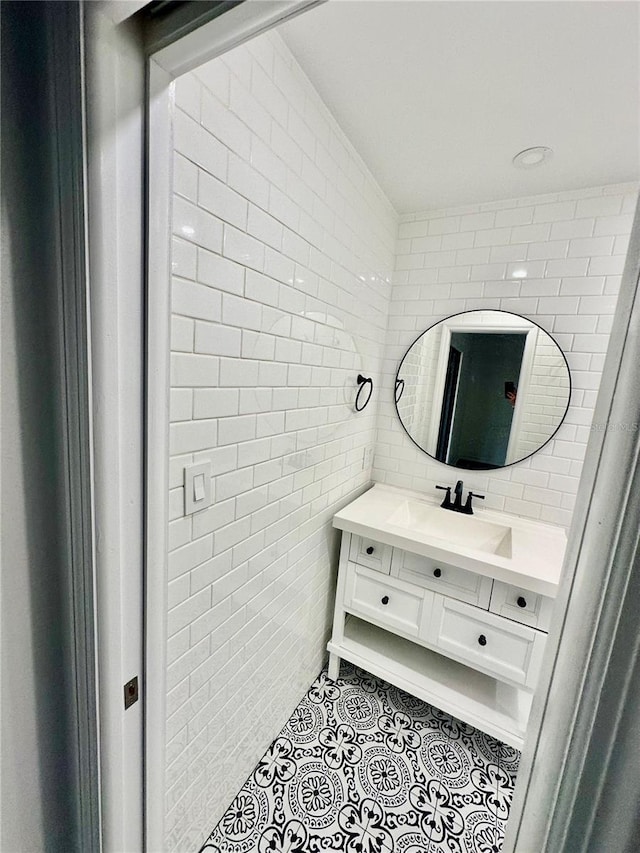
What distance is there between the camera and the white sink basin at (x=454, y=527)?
5.21ft

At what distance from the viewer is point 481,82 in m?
0.99

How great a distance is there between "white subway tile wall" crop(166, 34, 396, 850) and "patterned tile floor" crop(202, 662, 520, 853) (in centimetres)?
11

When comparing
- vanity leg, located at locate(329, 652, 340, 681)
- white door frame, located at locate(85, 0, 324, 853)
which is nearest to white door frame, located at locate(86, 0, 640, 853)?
white door frame, located at locate(85, 0, 324, 853)

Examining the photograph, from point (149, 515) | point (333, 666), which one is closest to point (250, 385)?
point (149, 515)

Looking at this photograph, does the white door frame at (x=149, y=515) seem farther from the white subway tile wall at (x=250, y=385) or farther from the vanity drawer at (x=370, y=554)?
the vanity drawer at (x=370, y=554)

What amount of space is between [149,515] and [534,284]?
6.09 feet

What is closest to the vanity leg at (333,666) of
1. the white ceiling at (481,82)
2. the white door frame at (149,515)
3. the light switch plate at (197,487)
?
the white door frame at (149,515)

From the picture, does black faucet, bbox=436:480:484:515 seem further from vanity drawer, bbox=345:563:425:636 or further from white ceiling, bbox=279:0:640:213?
white ceiling, bbox=279:0:640:213

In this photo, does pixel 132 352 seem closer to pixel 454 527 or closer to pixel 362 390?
pixel 362 390

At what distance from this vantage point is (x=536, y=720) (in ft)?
1.31

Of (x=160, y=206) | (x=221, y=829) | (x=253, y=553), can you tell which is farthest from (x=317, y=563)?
(x=160, y=206)

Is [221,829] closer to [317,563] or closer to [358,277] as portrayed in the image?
[317,563]

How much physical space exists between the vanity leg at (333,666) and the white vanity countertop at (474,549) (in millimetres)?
696

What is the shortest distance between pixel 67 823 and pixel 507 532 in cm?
169
